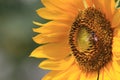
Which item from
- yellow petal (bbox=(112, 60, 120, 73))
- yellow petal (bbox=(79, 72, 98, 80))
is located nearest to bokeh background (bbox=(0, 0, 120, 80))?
yellow petal (bbox=(79, 72, 98, 80))

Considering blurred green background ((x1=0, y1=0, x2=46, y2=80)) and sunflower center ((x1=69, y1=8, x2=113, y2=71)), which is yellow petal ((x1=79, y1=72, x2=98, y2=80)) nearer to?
sunflower center ((x1=69, y1=8, x2=113, y2=71))

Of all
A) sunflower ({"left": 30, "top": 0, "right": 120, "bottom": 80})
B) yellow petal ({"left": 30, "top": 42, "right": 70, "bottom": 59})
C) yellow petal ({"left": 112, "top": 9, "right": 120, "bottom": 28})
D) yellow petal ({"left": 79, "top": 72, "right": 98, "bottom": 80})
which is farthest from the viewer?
yellow petal ({"left": 30, "top": 42, "right": 70, "bottom": 59})

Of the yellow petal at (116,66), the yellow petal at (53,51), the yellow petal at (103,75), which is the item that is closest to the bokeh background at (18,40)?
the yellow petal at (53,51)

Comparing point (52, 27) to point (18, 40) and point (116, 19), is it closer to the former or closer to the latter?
point (116, 19)

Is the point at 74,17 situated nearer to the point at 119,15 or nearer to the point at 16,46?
the point at 119,15

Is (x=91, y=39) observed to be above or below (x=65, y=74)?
above

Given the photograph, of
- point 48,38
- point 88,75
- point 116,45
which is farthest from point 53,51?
point 116,45
